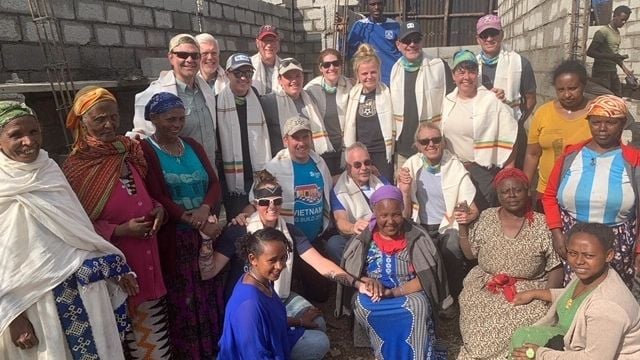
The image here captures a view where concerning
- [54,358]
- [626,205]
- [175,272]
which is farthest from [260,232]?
[626,205]

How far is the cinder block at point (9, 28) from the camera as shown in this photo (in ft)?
15.6

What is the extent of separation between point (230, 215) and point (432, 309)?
1936mm

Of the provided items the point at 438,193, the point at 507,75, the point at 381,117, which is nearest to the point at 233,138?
the point at 381,117

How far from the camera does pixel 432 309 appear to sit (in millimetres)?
3535

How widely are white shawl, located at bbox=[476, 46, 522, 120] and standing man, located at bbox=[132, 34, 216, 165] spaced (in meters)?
2.84

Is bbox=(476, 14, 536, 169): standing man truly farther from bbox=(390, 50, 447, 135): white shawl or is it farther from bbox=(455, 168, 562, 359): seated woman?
bbox=(455, 168, 562, 359): seated woman

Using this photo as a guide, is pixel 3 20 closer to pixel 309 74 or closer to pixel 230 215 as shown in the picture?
pixel 230 215

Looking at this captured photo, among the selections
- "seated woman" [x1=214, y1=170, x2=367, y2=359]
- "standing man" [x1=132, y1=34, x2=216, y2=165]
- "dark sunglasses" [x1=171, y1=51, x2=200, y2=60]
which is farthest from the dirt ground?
"dark sunglasses" [x1=171, y1=51, x2=200, y2=60]

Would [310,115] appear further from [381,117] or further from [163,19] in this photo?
[163,19]

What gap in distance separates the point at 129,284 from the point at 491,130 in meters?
3.20

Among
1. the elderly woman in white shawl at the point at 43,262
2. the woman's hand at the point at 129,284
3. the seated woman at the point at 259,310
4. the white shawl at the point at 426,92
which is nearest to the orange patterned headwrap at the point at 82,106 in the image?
the elderly woman in white shawl at the point at 43,262

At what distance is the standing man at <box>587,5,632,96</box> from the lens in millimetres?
8094

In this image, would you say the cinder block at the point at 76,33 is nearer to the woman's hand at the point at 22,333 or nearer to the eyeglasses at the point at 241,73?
the eyeglasses at the point at 241,73

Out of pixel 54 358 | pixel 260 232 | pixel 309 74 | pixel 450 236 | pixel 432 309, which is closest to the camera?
pixel 54 358
